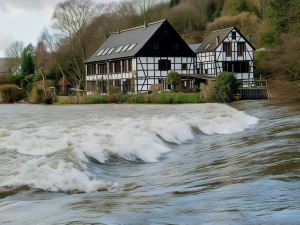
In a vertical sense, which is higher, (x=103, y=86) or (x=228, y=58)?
(x=228, y=58)

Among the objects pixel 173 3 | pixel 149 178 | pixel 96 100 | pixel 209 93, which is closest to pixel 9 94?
pixel 96 100

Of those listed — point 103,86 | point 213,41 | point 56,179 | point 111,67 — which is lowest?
point 56,179

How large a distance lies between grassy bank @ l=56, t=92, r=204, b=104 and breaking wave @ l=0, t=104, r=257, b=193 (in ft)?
63.6

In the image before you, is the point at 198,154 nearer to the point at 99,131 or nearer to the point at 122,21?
the point at 99,131

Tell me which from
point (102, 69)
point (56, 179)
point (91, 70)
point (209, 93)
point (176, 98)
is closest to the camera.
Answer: point (56, 179)

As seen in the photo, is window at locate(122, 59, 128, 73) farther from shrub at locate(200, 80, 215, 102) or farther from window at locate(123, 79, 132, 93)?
shrub at locate(200, 80, 215, 102)

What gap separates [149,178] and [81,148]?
3.39m

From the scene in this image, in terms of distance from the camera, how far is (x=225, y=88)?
3975cm

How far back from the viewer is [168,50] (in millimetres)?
54188

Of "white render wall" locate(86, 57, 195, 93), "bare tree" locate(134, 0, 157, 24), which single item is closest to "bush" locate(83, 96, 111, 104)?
"white render wall" locate(86, 57, 195, 93)

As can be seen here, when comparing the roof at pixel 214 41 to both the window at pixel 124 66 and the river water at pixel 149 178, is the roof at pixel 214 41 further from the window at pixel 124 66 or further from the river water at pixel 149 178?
the river water at pixel 149 178

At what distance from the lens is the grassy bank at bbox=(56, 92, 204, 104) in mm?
41688

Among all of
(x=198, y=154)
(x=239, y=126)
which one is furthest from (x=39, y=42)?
(x=198, y=154)

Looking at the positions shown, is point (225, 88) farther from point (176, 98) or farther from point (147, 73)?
point (147, 73)
